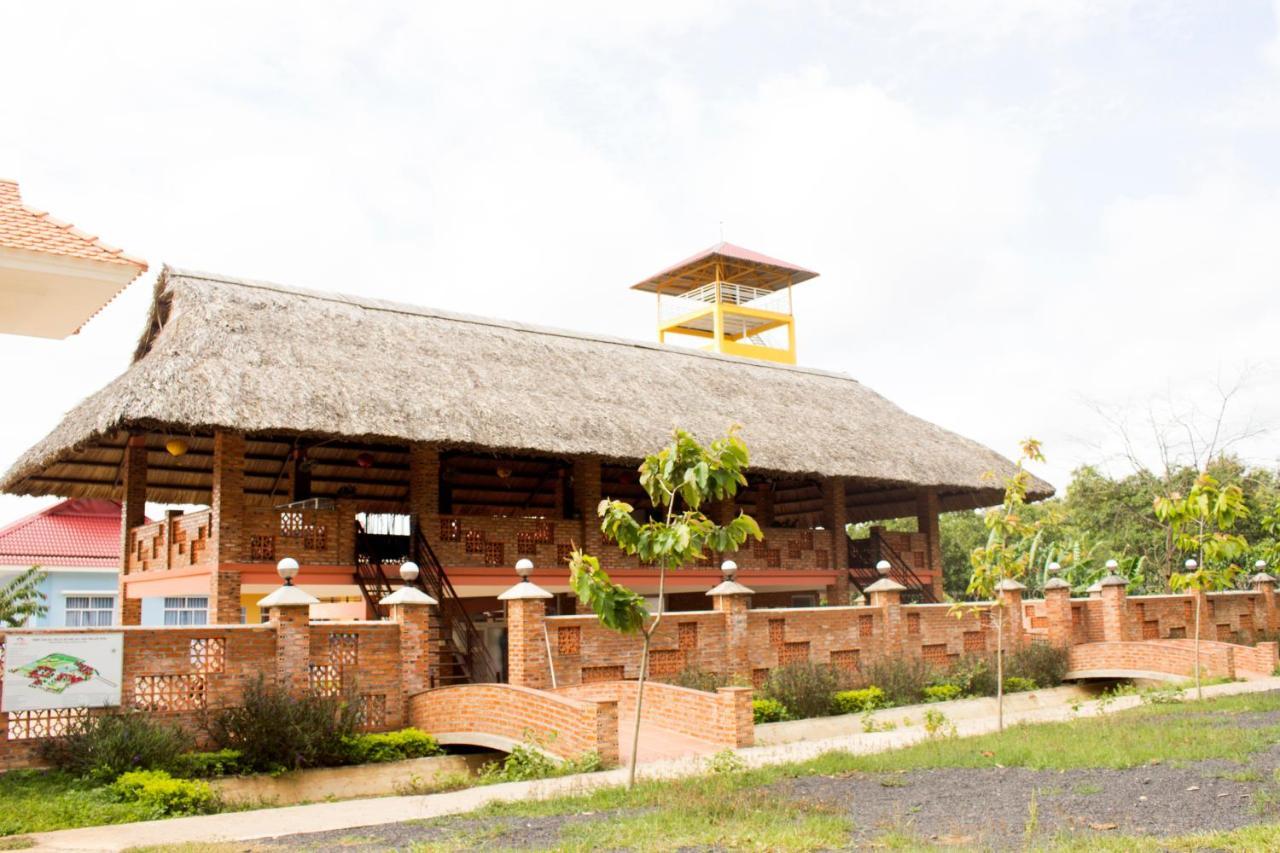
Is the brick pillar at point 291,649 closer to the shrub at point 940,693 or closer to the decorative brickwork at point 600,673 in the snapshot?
the decorative brickwork at point 600,673

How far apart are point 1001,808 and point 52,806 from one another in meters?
7.93

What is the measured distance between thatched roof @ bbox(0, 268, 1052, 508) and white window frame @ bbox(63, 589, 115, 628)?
9441 mm

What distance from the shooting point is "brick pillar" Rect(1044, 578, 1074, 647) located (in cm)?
2189

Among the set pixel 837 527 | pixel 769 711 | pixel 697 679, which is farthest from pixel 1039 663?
pixel 697 679

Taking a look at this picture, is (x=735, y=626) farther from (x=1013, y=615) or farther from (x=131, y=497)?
(x=131, y=497)

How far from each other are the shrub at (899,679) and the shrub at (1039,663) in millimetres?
2262

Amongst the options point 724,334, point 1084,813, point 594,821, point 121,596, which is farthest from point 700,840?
point 724,334

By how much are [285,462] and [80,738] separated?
10.1 m

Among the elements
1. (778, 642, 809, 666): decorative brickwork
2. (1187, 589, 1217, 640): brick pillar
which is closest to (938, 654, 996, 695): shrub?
(778, 642, 809, 666): decorative brickwork

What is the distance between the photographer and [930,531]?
2595 centimetres

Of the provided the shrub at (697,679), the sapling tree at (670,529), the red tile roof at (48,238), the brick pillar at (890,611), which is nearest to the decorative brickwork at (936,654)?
the brick pillar at (890,611)

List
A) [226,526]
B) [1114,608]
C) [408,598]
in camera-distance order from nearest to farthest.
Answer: [408,598] → [226,526] → [1114,608]

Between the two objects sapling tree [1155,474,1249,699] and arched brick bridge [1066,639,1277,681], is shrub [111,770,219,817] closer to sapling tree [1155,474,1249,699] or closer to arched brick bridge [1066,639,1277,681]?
sapling tree [1155,474,1249,699]

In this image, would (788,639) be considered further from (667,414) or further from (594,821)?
(594,821)
